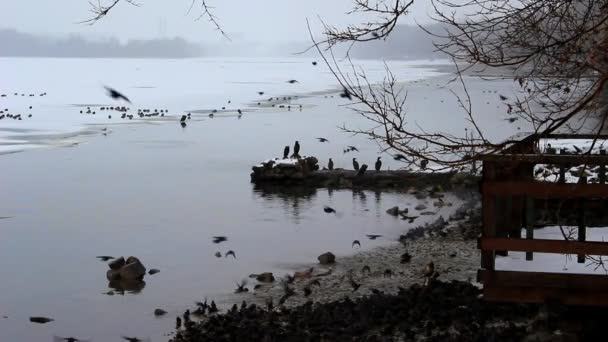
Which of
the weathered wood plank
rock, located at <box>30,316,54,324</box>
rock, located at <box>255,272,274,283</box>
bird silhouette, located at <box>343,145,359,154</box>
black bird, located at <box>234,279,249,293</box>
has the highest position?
bird silhouette, located at <box>343,145,359,154</box>

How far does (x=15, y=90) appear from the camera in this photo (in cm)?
7681

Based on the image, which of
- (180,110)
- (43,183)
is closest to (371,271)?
(43,183)

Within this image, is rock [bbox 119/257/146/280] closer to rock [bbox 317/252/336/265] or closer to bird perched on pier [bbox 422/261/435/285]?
rock [bbox 317/252/336/265]

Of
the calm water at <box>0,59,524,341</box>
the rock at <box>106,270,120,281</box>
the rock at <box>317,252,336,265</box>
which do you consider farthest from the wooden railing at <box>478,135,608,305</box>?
the rock at <box>106,270,120,281</box>

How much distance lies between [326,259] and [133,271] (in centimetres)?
316

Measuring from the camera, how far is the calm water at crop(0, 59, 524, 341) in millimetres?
12094

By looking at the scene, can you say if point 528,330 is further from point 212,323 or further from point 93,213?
point 93,213

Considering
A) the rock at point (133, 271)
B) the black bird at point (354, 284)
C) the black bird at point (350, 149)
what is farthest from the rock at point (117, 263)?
the black bird at point (350, 149)

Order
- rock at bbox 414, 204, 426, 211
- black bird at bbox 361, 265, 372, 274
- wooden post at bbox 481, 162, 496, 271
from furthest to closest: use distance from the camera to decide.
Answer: rock at bbox 414, 204, 426, 211, black bird at bbox 361, 265, 372, 274, wooden post at bbox 481, 162, 496, 271

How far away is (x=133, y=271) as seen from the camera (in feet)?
44.1

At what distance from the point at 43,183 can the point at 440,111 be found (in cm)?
3232

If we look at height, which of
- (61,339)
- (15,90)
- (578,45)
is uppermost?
(15,90)

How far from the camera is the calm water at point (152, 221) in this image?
476 inches

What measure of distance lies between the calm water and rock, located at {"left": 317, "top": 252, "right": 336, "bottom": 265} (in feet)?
1.71
